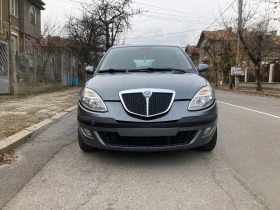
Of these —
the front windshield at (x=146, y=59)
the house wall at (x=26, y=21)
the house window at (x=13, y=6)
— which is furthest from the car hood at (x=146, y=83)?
the house wall at (x=26, y=21)

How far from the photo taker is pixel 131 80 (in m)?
4.27

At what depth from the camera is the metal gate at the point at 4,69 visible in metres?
13.2

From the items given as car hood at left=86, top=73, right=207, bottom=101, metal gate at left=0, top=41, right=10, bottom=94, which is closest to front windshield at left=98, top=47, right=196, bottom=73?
car hood at left=86, top=73, right=207, bottom=101

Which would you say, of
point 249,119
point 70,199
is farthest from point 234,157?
point 249,119

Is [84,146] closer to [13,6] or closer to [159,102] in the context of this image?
[159,102]

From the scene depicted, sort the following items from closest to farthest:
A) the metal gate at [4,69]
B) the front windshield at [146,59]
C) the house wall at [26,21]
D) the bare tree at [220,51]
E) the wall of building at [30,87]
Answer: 1. the front windshield at [146,59]
2. the metal gate at [4,69]
3. the wall of building at [30,87]
4. the house wall at [26,21]
5. the bare tree at [220,51]

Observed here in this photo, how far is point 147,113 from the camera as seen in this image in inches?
151

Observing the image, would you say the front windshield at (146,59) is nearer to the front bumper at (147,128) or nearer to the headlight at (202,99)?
the headlight at (202,99)

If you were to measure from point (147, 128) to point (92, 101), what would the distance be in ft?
2.76

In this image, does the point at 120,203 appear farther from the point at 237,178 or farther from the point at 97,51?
the point at 97,51

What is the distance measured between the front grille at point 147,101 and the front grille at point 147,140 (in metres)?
0.33

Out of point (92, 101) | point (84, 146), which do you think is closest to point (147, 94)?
point (92, 101)

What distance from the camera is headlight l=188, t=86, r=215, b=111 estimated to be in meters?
3.97

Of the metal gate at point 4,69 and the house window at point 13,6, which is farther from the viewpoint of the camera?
the house window at point 13,6
